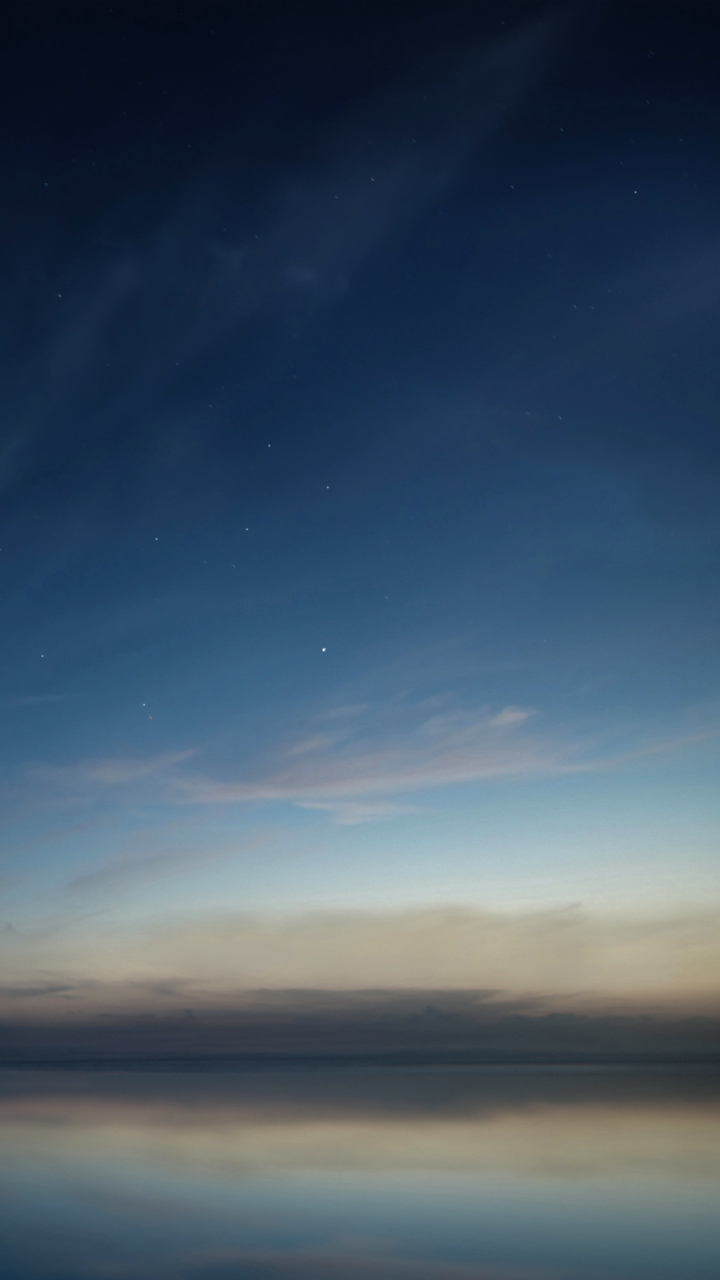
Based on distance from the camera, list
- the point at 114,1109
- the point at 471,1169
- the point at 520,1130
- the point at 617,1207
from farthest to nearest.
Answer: the point at 114,1109
the point at 520,1130
the point at 471,1169
the point at 617,1207

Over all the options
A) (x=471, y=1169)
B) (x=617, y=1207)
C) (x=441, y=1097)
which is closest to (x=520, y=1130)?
(x=471, y=1169)

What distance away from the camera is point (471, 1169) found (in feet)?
49.7

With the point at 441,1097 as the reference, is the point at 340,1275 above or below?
above

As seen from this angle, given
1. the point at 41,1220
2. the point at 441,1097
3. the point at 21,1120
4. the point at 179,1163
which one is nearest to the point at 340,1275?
the point at 41,1220

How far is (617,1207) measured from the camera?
12016 millimetres

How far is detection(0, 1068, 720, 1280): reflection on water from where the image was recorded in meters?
9.19

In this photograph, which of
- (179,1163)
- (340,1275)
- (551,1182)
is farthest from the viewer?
(179,1163)

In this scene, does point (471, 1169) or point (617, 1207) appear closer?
point (617, 1207)

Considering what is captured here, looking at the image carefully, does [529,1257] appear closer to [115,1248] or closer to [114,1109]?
[115,1248]

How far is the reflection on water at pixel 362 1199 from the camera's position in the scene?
919cm

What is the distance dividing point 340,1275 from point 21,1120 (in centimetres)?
1969

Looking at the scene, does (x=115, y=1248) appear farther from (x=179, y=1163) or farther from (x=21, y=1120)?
(x=21, y=1120)

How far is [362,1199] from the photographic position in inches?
491

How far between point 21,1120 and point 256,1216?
16382mm
